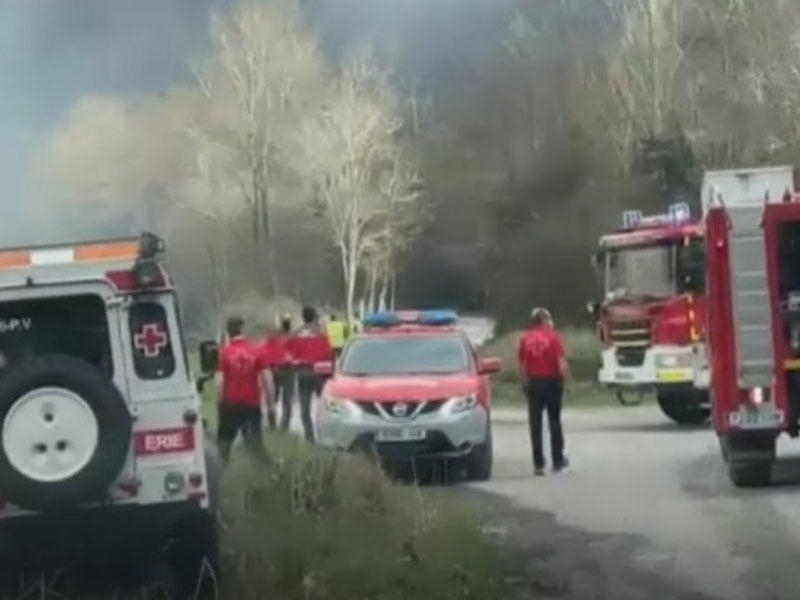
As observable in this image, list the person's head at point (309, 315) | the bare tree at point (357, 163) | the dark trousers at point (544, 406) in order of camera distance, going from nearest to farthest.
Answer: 1. the bare tree at point (357, 163)
2. the person's head at point (309, 315)
3. the dark trousers at point (544, 406)

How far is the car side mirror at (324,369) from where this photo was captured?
19.5 meters

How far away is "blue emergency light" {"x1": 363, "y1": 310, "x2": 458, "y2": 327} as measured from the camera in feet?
55.4

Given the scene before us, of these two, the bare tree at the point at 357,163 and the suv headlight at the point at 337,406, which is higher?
the bare tree at the point at 357,163

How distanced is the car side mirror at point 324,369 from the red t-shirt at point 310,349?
0.13 metres

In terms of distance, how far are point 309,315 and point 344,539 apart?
13.1ft

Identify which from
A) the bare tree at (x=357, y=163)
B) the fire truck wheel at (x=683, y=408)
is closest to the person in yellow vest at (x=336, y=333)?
the bare tree at (x=357, y=163)

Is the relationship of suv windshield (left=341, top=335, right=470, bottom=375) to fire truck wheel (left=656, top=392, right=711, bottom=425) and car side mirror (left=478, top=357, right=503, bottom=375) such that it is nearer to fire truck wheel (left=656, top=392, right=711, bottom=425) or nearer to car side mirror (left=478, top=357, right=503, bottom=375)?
car side mirror (left=478, top=357, right=503, bottom=375)

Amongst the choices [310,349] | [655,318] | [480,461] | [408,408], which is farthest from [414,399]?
[655,318]

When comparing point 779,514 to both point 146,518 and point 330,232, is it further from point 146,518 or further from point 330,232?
point 146,518

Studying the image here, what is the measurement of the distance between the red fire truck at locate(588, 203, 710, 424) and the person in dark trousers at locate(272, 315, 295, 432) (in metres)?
4.05

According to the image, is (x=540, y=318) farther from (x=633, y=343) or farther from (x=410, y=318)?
(x=633, y=343)

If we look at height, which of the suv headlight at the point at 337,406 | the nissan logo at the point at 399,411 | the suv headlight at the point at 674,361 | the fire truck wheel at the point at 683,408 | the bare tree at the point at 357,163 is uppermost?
the bare tree at the point at 357,163

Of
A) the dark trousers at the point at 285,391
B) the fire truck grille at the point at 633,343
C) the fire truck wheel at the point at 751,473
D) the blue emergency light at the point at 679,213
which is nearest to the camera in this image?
the fire truck wheel at the point at 751,473

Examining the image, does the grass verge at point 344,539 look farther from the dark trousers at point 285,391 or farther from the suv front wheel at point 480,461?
the dark trousers at point 285,391
